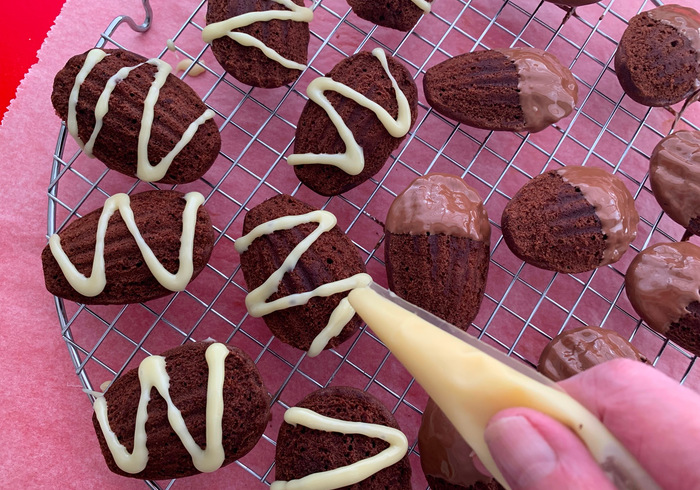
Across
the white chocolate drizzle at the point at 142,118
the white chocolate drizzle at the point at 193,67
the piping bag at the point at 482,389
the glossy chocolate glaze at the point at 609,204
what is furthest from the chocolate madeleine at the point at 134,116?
the glossy chocolate glaze at the point at 609,204

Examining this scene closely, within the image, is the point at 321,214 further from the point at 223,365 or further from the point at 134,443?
the point at 134,443

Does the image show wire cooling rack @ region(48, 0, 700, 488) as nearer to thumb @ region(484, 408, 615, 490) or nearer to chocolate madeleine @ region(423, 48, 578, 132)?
chocolate madeleine @ region(423, 48, 578, 132)

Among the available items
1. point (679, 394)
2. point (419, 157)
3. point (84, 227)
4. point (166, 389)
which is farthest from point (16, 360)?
point (679, 394)

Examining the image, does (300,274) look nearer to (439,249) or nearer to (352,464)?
(439,249)

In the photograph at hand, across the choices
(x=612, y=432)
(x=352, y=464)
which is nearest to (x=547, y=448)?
(x=612, y=432)

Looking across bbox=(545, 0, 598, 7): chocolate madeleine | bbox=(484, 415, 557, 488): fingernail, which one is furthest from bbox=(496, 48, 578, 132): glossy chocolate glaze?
bbox=(484, 415, 557, 488): fingernail

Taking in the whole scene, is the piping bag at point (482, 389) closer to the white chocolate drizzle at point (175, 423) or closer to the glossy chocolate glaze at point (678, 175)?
the white chocolate drizzle at point (175, 423)

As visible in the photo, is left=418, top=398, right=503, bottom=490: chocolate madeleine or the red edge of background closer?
left=418, top=398, right=503, bottom=490: chocolate madeleine
